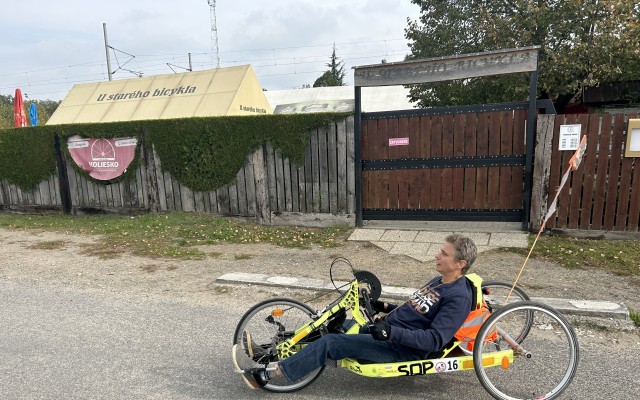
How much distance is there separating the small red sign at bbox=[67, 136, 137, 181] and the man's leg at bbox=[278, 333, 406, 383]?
7.98 metres

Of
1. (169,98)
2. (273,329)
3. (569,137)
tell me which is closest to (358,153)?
(569,137)

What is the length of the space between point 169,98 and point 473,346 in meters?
13.8

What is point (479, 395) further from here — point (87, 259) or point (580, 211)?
point (87, 259)

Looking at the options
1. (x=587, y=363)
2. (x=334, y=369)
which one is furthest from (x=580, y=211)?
(x=334, y=369)

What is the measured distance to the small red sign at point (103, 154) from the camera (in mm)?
9484

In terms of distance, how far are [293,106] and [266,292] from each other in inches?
722

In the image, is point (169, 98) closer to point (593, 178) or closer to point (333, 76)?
point (593, 178)

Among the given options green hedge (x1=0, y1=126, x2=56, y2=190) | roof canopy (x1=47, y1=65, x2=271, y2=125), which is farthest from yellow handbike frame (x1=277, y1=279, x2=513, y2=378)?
roof canopy (x1=47, y1=65, x2=271, y2=125)

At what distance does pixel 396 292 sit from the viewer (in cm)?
464

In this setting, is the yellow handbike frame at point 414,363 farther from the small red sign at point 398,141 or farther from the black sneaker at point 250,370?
the small red sign at point 398,141

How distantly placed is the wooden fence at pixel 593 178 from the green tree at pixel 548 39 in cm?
631

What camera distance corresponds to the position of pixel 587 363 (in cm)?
324

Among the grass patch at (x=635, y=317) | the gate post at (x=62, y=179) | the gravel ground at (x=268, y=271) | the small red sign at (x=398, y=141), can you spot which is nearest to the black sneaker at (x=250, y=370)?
the gravel ground at (x=268, y=271)

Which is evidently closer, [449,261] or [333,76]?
[449,261]
